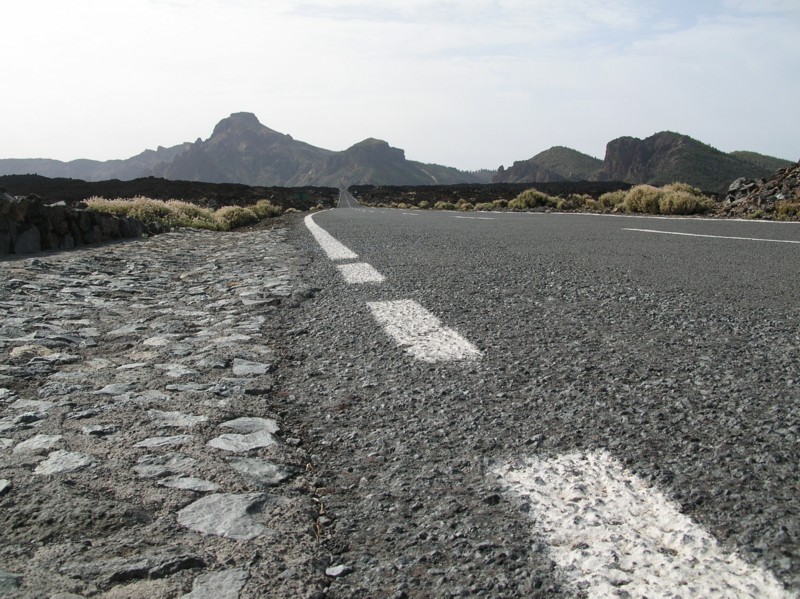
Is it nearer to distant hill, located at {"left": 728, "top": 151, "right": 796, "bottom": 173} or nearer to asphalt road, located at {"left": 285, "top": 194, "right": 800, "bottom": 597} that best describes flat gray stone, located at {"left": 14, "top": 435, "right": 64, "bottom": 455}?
asphalt road, located at {"left": 285, "top": 194, "right": 800, "bottom": 597}

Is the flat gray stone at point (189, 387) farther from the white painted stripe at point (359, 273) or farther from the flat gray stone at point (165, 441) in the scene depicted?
the white painted stripe at point (359, 273)

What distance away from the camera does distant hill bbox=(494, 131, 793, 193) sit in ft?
238

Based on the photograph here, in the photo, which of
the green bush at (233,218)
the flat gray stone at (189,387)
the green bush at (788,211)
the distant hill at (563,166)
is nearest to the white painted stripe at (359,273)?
the flat gray stone at (189,387)

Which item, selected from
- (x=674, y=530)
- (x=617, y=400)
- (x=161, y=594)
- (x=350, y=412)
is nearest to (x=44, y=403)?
(x=350, y=412)

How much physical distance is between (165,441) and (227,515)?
0.47 m

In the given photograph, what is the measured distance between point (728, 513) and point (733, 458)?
24 cm

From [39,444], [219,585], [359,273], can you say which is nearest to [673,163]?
[359,273]

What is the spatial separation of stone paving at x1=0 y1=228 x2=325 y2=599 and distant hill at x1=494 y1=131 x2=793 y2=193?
56.0 meters

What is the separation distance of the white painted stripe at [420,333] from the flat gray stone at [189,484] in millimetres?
930

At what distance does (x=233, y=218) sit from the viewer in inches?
590

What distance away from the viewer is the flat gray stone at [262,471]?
149 centimetres

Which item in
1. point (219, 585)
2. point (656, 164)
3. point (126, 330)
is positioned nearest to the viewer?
point (219, 585)

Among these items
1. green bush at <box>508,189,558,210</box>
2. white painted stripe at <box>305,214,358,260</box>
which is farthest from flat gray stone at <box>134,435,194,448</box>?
green bush at <box>508,189,558,210</box>

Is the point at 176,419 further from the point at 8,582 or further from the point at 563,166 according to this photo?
the point at 563,166
